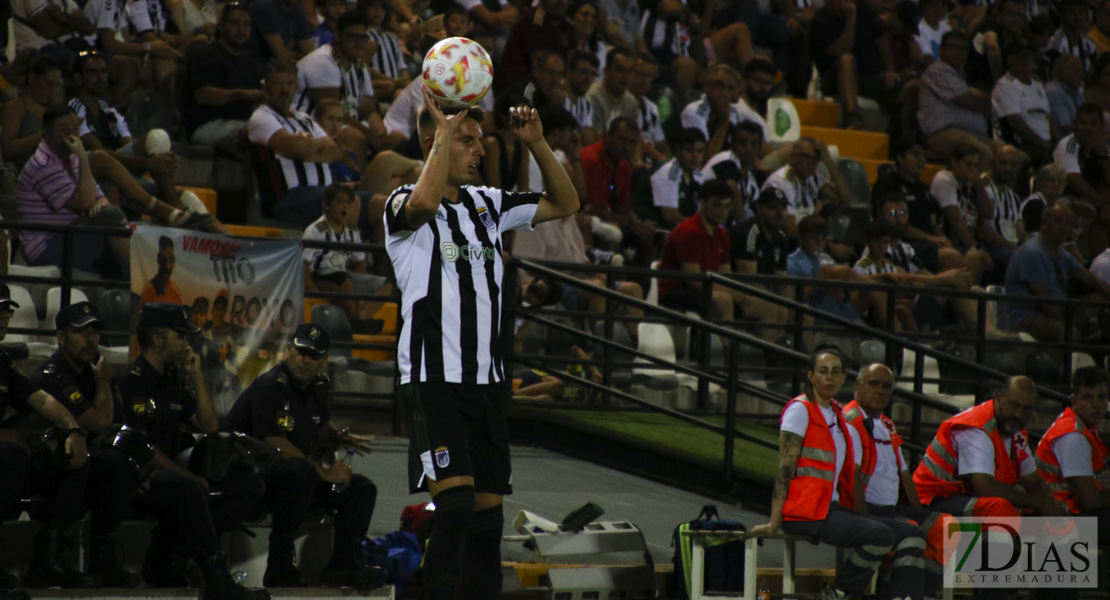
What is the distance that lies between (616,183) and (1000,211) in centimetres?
450

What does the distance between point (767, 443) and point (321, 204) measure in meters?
3.75

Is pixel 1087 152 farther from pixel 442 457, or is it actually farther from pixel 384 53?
pixel 442 457

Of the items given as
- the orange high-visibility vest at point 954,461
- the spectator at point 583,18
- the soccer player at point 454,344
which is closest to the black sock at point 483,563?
the soccer player at point 454,344

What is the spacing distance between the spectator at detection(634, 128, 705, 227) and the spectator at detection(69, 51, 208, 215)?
4.04 metres

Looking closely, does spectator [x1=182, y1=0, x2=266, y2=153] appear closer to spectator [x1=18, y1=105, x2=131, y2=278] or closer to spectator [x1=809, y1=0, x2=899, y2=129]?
spectator [x1=18, y1=105, x2=131, y2=278]

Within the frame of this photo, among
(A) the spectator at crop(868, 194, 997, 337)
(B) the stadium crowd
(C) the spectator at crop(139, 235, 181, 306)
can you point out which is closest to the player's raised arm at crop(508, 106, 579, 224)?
(B) the stadium crowd

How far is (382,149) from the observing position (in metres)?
12.0

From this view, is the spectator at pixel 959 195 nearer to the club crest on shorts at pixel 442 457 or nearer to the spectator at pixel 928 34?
the spectator at pixel 928 34

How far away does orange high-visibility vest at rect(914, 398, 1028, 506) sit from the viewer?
29.0 feet

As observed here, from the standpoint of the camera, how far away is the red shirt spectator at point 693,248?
11.5 meters

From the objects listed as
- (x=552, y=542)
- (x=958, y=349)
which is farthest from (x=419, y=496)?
(x=958, y=349)

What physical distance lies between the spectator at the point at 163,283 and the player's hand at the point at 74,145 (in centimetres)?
122

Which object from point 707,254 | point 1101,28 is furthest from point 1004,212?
point 1101,28

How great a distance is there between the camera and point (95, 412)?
6879mm
